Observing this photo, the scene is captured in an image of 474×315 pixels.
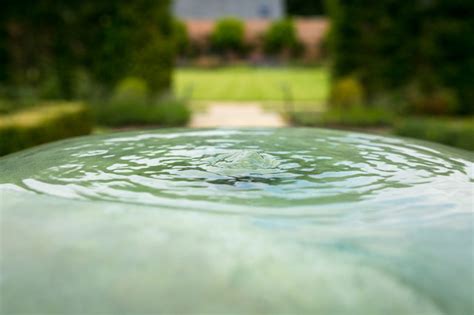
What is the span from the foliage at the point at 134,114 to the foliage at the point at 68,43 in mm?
718

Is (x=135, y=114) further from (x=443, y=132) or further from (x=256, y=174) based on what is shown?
(x=256, y=174)

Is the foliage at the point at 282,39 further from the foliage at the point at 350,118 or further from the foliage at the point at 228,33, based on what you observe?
the foliage at the point at 350,118

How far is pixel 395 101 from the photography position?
1518 cm

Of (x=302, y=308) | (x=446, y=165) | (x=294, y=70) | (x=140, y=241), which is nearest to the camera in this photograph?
(x=302, y=308)

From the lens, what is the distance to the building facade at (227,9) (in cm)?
5384

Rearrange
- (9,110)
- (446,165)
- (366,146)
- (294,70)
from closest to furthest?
(446,165)
(366,146)
(9,110)
(294,70)

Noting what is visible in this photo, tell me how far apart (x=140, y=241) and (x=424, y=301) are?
0.87 meters

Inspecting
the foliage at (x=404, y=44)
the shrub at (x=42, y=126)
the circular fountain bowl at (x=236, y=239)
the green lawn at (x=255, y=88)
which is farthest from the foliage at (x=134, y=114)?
the circular fountain bowl at (x=236, y=239)

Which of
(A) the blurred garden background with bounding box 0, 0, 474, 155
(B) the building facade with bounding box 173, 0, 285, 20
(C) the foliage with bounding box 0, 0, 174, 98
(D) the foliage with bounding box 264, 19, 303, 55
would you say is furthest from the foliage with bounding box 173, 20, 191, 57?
(C) the foliage with bounding box 0, 0, 174, 98

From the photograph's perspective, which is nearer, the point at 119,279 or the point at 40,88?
the point at 119,279

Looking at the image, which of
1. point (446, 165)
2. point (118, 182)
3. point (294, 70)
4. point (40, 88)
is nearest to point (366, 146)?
point (446, 165)

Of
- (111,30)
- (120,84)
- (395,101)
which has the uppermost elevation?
(111,30)

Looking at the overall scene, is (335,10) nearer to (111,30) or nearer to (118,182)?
(111,30)

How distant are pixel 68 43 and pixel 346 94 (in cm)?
734
